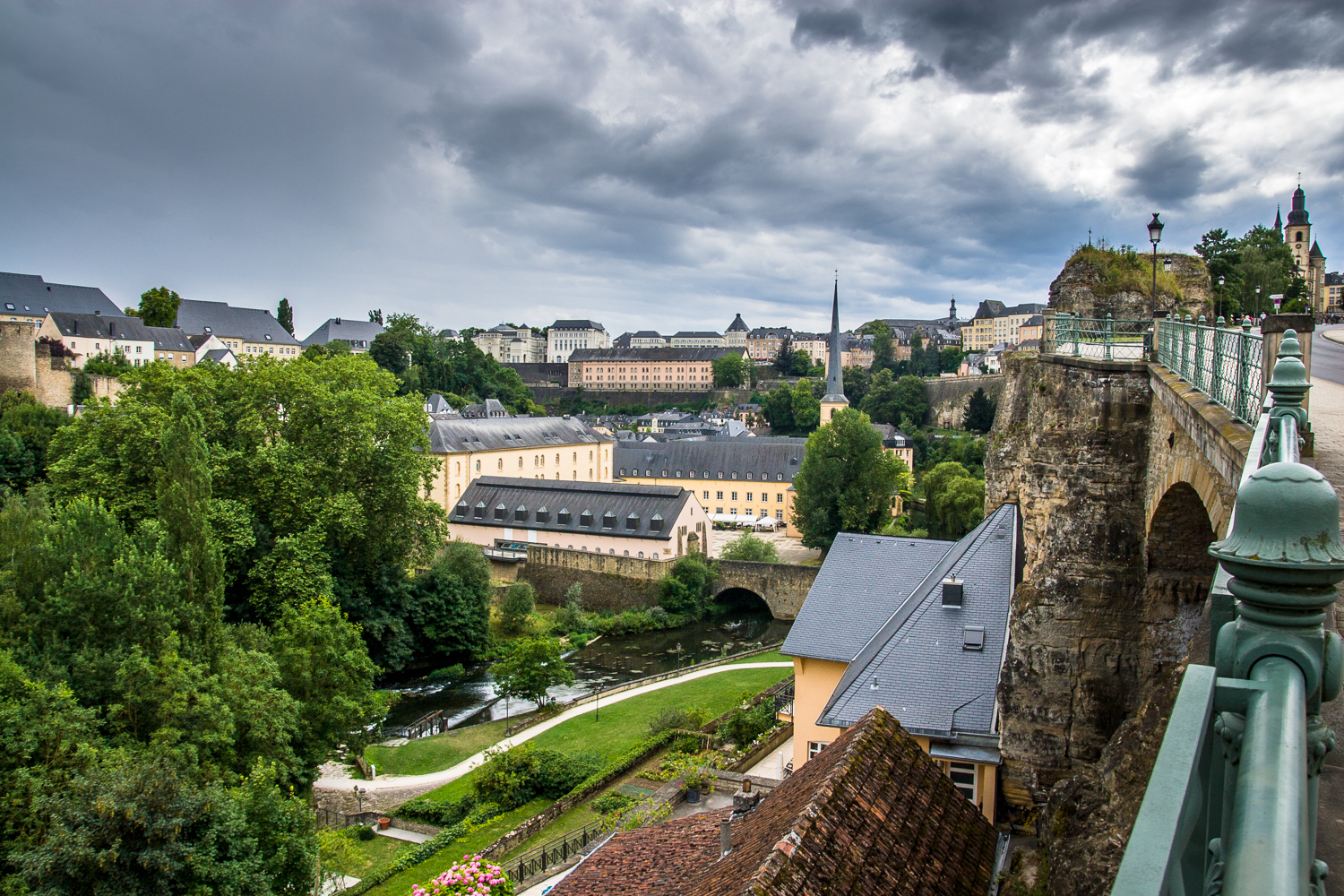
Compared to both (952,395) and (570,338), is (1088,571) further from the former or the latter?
(570,338)

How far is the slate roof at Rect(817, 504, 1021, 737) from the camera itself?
1282cm

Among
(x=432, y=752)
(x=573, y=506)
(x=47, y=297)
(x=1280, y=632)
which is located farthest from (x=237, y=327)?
(x=1280, y=632)

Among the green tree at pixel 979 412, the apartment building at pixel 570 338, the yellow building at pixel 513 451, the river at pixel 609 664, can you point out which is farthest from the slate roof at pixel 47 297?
the apartment building at pixel 570 338

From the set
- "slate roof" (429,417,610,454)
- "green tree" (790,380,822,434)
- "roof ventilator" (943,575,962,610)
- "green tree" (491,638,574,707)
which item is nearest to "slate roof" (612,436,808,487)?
"slate roof" (429,417,610,454)

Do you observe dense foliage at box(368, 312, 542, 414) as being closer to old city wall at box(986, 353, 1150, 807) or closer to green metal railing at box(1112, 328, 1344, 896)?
old city wall at box(986, 353, 1150, 807)

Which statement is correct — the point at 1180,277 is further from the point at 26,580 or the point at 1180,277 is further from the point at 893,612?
the point at 26,580

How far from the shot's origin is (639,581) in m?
39.0

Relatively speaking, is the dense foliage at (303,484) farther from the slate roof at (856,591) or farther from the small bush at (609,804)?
the slate roof at (856,591)

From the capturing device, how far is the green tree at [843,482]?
147 ft

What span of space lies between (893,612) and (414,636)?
1975 cm

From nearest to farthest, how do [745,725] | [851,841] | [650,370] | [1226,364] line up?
[1226,364], [851,841], [745,725], [650,370]

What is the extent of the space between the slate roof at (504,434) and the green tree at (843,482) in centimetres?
1834

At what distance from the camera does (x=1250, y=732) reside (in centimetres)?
142

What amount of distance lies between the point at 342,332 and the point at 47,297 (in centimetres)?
3408
